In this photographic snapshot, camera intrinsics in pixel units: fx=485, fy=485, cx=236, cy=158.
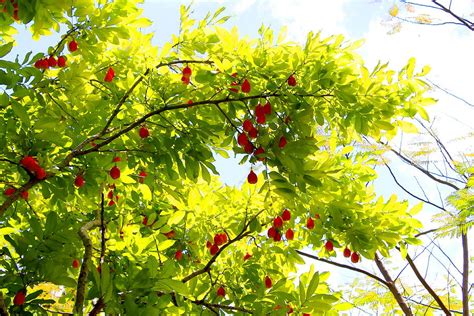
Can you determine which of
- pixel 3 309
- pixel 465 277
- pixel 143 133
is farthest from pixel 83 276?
pixel 465 277

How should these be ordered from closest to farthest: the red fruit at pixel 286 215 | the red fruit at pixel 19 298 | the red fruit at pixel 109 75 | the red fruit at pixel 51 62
A: the red fruit at pixel 19 298, the red fruit at pixel 286 215, the red fruit at pixel 51 62, the red fruit at pixel 109 75

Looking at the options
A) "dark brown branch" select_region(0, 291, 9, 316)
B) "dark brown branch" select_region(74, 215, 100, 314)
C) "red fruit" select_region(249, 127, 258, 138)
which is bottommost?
"dark brown branch" select_region(0, 291, 9, 316)

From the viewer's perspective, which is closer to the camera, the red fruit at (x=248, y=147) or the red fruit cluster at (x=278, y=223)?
the red fruit at (x=248, y=147)

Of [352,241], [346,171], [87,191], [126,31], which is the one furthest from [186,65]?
[352,241]

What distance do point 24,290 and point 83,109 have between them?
4.72ft

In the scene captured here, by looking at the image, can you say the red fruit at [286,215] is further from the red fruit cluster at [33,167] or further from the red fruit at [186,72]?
the red fruit cluster at [33,167]

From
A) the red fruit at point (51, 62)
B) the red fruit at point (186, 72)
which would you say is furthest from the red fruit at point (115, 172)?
the red fruit at point (51, 62)

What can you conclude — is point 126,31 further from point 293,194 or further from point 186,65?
point 293,194

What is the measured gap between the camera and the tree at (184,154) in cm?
282

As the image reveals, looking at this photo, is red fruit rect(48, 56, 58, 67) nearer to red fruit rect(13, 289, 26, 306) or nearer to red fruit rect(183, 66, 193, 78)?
red fruit rect(183, 66, 193, 78)

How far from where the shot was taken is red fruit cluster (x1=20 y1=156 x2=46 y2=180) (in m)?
2.61

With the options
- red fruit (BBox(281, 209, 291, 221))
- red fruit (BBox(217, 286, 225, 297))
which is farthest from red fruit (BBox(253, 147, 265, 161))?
red fruit (BBox(217, 286, 225, 297))

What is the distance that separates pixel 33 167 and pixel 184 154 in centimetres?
90

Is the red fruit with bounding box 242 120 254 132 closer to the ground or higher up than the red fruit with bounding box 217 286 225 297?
higher up
